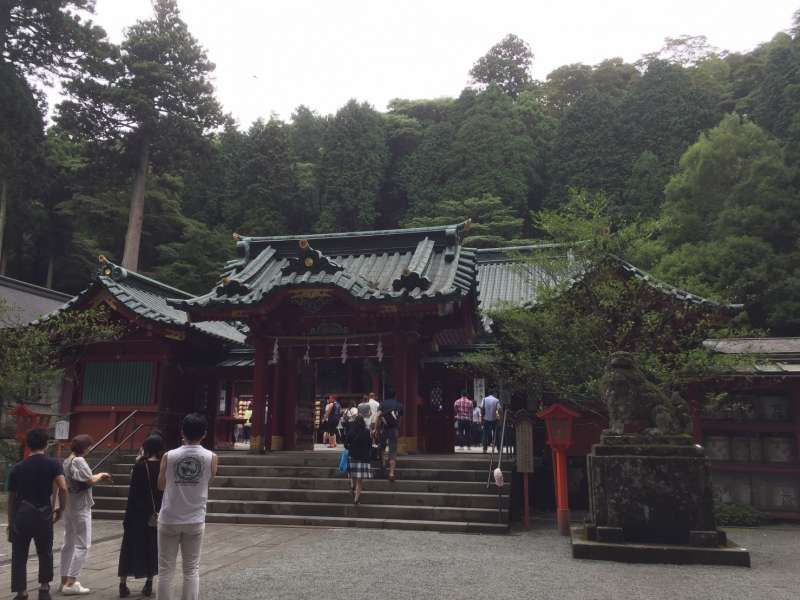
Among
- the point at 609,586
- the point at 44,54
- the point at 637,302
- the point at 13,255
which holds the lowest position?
the point at 609,586

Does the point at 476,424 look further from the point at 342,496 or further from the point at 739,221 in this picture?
the point at 739,221

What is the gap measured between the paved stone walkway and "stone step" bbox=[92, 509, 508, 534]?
37cm

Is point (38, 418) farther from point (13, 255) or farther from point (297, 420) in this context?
point (13, 255)

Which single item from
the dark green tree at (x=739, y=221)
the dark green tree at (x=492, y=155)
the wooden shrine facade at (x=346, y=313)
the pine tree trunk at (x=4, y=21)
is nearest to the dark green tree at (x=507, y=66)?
the dark green tree at (x=492, y=155)

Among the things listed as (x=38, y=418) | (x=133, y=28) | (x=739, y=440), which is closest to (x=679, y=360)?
(x=739, y=440)

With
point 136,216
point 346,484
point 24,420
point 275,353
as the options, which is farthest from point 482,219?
point 24,420

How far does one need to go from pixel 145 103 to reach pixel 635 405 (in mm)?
35670

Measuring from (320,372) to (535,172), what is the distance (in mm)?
33490

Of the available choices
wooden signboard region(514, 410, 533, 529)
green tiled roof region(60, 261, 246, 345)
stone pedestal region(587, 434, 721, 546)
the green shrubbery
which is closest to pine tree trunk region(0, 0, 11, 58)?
green tiled roof region(60, 261, 246, 345)

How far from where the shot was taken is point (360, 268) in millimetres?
17016

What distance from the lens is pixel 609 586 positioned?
659 cm

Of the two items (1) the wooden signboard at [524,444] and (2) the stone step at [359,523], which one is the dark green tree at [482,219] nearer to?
(1) the wooden signboard at [524,444]

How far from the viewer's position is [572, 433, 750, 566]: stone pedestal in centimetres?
796

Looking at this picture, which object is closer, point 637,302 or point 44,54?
point 637,302
